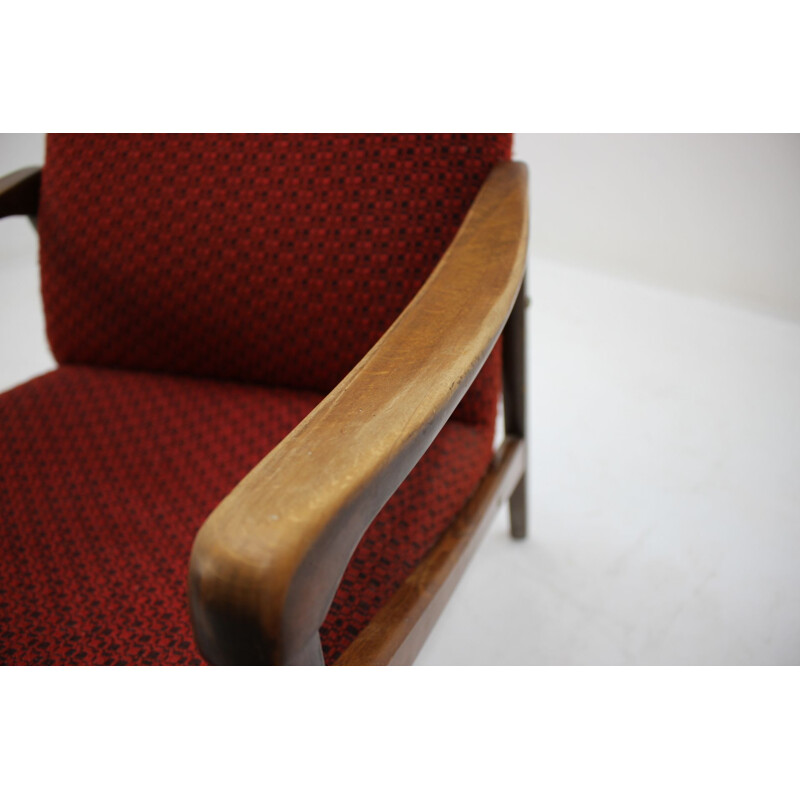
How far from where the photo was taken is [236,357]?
70 centimetres

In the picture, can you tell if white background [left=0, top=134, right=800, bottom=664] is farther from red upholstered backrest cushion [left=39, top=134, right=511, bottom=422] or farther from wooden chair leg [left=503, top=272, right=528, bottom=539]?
red upholstered backrest cushion [left=39, top=134, right=511, bottom=422]

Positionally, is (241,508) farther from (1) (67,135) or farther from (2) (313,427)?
(1) (67,135)

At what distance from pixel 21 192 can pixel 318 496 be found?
0.66 metres

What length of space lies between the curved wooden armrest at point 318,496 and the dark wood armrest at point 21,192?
547mm

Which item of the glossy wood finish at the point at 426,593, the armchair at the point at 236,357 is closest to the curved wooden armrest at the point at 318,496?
the armchair at the point at 236,357

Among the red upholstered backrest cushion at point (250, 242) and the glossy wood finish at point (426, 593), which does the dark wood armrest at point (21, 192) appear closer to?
the red upholstered backrest cushion at point (250, 242)

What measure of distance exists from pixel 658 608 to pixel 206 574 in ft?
2.62

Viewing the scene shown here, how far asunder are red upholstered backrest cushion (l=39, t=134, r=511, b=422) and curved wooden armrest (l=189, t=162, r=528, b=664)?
24 centimetres

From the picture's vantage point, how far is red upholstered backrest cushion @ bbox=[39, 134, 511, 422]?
2.01ft

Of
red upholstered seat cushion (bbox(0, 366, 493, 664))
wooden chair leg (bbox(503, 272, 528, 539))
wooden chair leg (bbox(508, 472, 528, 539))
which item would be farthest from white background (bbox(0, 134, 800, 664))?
red upholstered seat cushion (bbox(0, 366, 493, 664))

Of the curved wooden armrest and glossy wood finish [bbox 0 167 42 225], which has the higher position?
glossy wood finish [bbox 0 167 42 225]

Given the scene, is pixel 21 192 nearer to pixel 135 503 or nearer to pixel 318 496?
pixel 135 503

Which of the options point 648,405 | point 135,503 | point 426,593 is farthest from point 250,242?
point 648,405

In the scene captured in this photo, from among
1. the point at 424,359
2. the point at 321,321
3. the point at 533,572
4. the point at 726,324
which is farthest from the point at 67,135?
the point at 726,324
